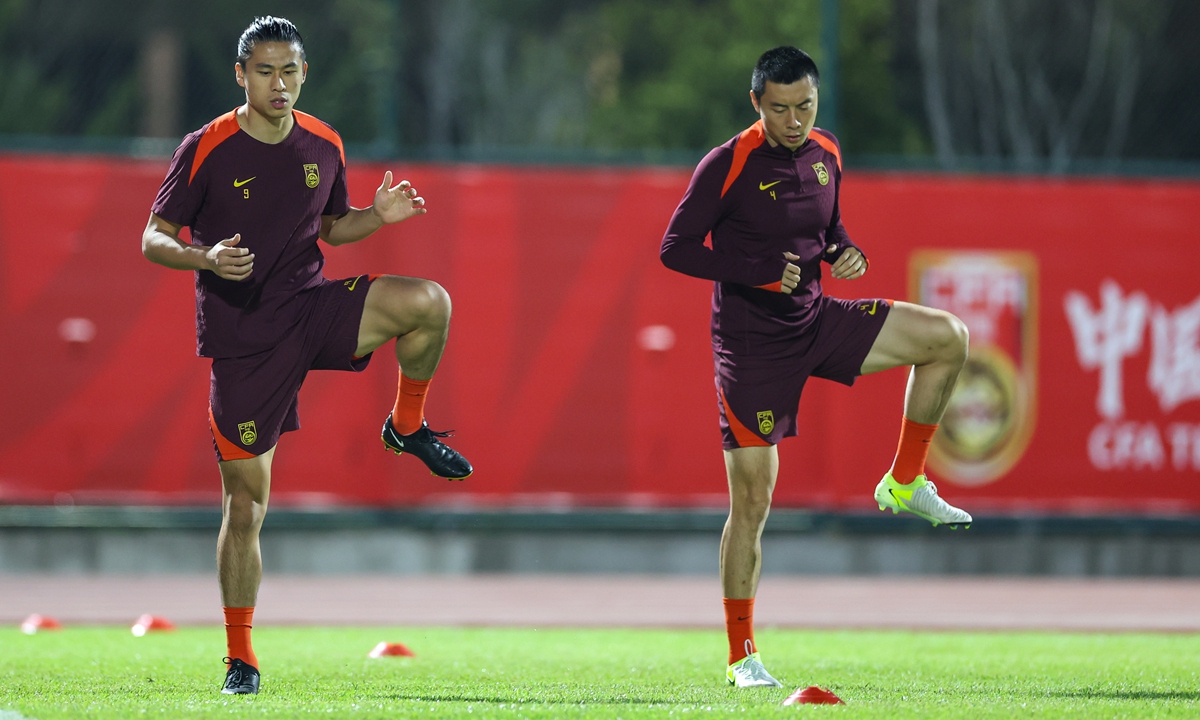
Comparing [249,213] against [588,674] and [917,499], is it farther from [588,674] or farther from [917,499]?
[917,499]

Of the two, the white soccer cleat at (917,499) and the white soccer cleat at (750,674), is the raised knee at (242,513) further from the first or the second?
the white soccer cleat at (917,499)

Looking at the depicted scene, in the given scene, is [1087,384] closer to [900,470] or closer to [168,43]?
[900,470]

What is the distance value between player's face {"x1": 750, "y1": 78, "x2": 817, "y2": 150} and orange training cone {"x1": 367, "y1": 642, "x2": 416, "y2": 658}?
3.16 m

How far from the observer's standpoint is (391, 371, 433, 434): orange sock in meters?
6.89

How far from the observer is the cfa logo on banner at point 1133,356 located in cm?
1325

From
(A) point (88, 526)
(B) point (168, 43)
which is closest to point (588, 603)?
(A) point (88, 526)

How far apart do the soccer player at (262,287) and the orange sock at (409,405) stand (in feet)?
0.45

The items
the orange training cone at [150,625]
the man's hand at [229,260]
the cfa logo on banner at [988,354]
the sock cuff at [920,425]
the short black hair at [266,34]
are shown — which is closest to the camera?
the man's hand at [229,260]

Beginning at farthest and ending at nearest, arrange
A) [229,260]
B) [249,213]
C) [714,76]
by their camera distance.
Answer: [714,76], [249,213], [229,260]

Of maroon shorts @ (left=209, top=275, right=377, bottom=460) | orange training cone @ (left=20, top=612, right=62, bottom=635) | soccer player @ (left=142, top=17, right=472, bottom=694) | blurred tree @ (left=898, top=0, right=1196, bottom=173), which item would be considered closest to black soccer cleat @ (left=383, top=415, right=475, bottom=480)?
soccer player @ (left=142, top=17, right=472, bottom=694)

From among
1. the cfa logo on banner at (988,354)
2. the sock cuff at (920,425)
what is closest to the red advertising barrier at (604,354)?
the cfa logo on banner at (988,354)

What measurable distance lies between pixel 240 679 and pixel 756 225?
2746mm

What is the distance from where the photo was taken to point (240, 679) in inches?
254

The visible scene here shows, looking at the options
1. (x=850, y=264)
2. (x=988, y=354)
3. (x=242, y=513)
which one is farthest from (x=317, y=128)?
(x=988, y=354)
